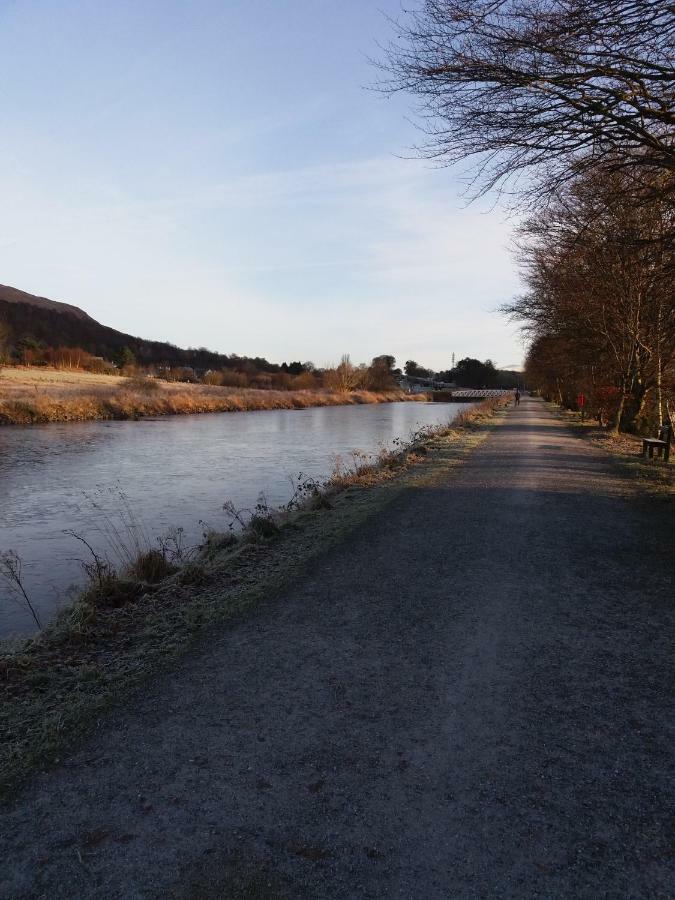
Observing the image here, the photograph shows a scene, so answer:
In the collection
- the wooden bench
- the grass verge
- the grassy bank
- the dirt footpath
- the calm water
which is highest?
the wooden bench

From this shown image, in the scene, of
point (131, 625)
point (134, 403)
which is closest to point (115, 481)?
point (131, 625)

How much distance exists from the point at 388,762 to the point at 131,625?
9.30 feet

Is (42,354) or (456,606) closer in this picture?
(456,606)

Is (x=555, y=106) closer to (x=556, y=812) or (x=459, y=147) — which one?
(x=459, y=147)

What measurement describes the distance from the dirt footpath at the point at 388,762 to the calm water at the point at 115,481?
10.1 feet

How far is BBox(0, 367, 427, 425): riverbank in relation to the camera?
31953mm

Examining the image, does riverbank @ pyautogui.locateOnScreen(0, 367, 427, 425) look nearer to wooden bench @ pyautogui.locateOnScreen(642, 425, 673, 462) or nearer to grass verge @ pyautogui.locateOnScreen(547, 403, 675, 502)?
grass verge @ pyautogui.locateOnScreen(547, 403, 675, 502)

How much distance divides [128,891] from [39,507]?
1051cm

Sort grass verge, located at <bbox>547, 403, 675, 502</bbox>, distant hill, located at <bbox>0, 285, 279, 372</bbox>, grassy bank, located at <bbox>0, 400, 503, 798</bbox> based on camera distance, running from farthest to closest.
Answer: distant hill, located at <bbox>0, 285, 279, 372</bbox>
grass verge, located at <bbox>547, 403, 675, 502</bbox>
grassy bank, located at <bbox>0, 400, 503, 798</bbox>

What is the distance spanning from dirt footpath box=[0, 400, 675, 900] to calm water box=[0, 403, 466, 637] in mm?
3089

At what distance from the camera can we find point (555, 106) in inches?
273

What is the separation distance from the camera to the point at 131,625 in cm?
502

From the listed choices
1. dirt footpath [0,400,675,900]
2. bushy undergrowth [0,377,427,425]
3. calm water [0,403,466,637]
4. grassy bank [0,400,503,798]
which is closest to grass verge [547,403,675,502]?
grassy bank [0,400,503,798]

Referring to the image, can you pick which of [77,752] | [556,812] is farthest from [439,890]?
[77,752]
